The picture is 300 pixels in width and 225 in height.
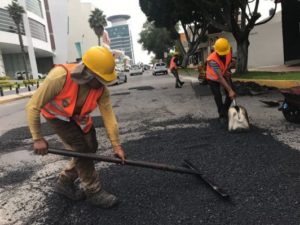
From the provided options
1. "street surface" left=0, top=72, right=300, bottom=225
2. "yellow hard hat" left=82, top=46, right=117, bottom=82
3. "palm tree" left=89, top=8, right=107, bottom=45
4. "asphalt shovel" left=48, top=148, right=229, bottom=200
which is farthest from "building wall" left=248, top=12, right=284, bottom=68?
"palm tree" left=89, top=8, right=107, bottom=45

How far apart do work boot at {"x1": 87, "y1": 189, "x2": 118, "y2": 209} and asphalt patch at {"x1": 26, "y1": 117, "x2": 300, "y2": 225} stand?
2.5 inches

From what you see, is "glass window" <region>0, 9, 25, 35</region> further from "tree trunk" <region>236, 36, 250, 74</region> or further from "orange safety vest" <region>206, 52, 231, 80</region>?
"orange safety vest" <region>206, 52, 231, 80</region>

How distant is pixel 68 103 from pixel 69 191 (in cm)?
108

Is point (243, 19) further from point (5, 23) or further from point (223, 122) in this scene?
point (5, 23)

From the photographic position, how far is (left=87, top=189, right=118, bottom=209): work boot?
3756mm

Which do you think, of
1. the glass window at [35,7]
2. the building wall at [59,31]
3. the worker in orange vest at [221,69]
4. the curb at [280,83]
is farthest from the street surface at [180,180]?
the building wall at [59,31]

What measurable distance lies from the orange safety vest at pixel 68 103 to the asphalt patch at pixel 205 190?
937mm

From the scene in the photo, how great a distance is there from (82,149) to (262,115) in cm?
524

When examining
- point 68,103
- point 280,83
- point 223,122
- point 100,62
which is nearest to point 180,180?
point 68,103

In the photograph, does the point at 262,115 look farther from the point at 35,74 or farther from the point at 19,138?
the point at 35,74

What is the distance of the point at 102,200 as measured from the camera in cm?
377

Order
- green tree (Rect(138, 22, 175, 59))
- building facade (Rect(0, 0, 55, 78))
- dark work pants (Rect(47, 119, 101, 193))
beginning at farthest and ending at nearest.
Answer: green tree (Rect(138, 22, 175, 59)) → building facade (Rect(0, 0, 55, 78)) → dark work pants (Rect(47, 119, 101, 193))

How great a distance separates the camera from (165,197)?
12.8ft

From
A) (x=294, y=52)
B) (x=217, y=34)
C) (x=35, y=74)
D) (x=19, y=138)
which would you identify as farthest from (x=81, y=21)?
(x=19, y=138)
